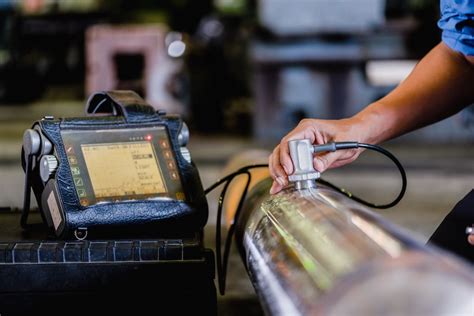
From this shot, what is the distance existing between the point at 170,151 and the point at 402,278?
974 millimetres

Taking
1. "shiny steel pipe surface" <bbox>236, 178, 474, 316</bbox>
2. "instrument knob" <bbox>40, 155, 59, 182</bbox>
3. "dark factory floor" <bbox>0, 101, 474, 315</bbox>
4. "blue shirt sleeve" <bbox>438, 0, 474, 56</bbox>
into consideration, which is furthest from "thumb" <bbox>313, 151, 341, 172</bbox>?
"dark factory floor" <bbox>0, 101, 474, 315</bbox>

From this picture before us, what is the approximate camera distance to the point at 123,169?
1.70 m

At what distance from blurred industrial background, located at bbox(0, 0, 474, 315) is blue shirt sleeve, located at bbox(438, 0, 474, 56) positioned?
2.99 metres

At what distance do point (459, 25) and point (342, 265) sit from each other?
3.24ft

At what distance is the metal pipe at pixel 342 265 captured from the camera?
855 millimetres

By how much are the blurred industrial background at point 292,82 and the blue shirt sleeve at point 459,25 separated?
299cm

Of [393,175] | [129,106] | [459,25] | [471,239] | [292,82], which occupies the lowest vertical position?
[393,175]

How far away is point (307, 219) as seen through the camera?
1.29 m

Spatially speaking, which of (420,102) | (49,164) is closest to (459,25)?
(420,102)

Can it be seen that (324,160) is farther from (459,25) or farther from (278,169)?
(459,25)

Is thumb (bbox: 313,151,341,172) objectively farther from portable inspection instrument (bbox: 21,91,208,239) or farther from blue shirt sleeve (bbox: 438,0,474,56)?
blue shirt sleeve (bbox: 438,0,474,56)

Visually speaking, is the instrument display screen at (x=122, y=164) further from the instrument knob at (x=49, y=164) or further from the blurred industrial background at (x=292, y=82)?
the blurred industrial background at (x=292, y=82)

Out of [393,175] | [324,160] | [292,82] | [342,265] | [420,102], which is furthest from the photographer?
[292,82]

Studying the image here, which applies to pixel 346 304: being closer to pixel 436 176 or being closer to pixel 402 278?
pixel 402 278
